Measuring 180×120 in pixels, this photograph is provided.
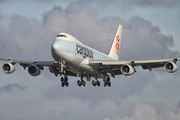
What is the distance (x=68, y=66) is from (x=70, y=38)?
4.00 m

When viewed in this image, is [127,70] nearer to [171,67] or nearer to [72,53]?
[171,67]

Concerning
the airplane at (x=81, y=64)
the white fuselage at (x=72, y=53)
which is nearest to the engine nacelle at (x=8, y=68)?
the airplane at (x=81, y=64)

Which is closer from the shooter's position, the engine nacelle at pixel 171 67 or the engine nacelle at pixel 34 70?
the engine nacelle at pixel 171 67

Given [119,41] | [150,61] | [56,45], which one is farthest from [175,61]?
[119,41]

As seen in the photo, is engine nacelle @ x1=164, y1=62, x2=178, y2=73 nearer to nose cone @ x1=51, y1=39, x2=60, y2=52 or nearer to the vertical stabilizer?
nose cone @ x1=51, y1=39, x2=60, y2=52

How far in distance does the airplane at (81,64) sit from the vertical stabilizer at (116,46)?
426 inches

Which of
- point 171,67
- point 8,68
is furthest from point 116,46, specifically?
point 8,68

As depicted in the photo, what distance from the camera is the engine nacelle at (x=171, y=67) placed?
43819 millimetres

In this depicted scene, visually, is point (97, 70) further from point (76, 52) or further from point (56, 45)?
point (56, 45)

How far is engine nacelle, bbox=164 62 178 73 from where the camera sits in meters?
43.8

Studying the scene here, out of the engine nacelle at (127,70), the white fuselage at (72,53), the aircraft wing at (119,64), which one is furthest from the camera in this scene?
the aircraft wing at (119,64)

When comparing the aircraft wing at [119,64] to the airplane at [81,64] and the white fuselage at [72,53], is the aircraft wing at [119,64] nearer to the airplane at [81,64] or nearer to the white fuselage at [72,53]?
the airplane at [81,64]

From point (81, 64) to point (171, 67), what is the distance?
494 inches

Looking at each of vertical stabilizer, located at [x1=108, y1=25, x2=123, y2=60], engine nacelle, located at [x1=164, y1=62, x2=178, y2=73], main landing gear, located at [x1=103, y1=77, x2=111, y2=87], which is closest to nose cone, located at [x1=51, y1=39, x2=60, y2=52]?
main landing gear, located at [x1=103, y1=77, x2=111, y2=87]
